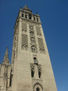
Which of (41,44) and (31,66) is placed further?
(41,44)

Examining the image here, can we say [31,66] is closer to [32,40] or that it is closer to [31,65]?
[31,65]

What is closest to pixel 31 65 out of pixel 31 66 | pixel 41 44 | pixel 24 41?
pixel 31 66

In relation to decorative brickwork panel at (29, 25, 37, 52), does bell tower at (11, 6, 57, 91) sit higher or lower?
lower

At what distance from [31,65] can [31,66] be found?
0.59 ft

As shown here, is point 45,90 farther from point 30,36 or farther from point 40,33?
point 40,33

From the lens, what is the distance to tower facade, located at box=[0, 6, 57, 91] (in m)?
15.8

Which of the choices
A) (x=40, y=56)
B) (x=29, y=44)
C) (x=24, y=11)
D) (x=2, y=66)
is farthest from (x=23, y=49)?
(x=24, y=11)

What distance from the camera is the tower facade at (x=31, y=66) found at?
15.8 m

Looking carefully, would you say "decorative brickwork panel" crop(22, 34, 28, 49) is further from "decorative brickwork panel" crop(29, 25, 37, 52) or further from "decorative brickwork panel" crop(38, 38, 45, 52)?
"decorative brickwork panel" crop(38, 38, 45, 52)

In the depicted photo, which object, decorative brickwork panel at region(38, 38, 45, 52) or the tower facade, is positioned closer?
the tower facade

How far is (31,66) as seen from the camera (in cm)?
1788

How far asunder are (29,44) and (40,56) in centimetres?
341

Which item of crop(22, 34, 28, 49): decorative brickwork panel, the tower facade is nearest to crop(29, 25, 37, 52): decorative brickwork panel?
the tower facade

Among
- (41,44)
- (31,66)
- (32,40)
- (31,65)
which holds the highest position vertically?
(32,40)
